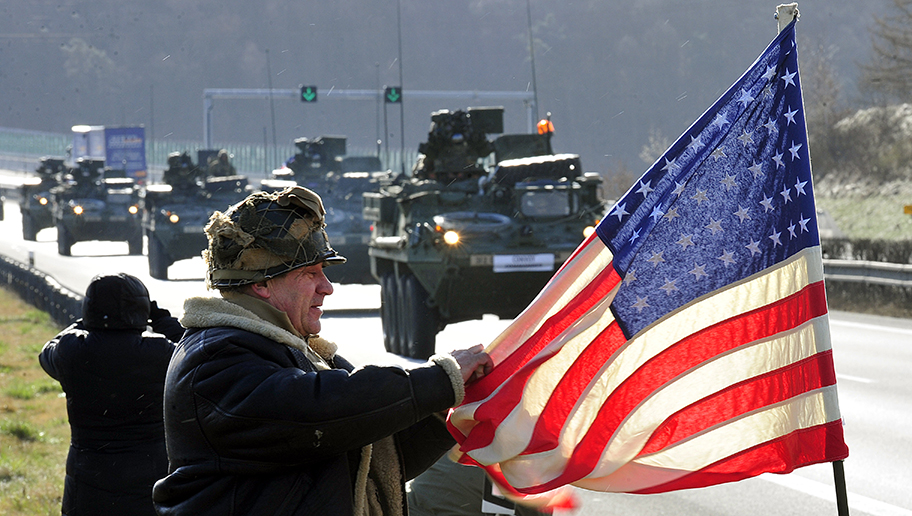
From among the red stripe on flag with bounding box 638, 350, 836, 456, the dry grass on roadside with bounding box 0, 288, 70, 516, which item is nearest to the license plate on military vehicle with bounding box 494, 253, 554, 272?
the dry grass on roadside with bounding box 0, 288, 70, 516

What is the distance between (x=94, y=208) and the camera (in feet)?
108

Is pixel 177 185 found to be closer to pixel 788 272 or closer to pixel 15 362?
pixel 15 362

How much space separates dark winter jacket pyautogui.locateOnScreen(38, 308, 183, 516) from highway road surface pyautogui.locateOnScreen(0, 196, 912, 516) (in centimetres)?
203

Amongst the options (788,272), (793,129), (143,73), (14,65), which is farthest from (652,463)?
(14,65)

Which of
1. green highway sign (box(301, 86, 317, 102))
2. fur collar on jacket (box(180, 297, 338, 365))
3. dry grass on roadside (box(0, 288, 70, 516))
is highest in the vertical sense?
green highway sign (box(301, 86, 317, 102))

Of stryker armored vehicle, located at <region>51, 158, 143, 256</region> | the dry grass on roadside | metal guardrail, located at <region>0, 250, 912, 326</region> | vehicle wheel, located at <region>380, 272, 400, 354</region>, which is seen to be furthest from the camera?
stryker armored vehicle, located at <region>51, 158, 143, 256</region>

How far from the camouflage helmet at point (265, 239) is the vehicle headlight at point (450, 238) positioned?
10439mm

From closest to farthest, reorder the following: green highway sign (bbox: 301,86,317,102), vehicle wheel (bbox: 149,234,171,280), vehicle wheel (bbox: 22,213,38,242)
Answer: vehicle wheel (bbox: 149,234,171,280)
green highway sign (bbox: 301,86,317,102)
vehicle wheel (bbox: 22,213,38,242)

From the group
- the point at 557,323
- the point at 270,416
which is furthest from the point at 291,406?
the point at 557,323

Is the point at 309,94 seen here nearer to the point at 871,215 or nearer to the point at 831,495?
the point at 871,215

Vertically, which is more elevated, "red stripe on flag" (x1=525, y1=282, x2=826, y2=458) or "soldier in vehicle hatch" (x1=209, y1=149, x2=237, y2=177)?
"soldier in vehicle hatch" (x1=209, y1=149, x2=237, y2=177)

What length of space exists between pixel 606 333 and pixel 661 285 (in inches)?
9.3

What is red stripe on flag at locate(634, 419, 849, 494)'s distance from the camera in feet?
11.9

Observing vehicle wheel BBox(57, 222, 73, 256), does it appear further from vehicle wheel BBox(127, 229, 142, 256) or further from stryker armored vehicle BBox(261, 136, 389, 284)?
stryker armored vehicle BBox(261, 136, 389, 284)
